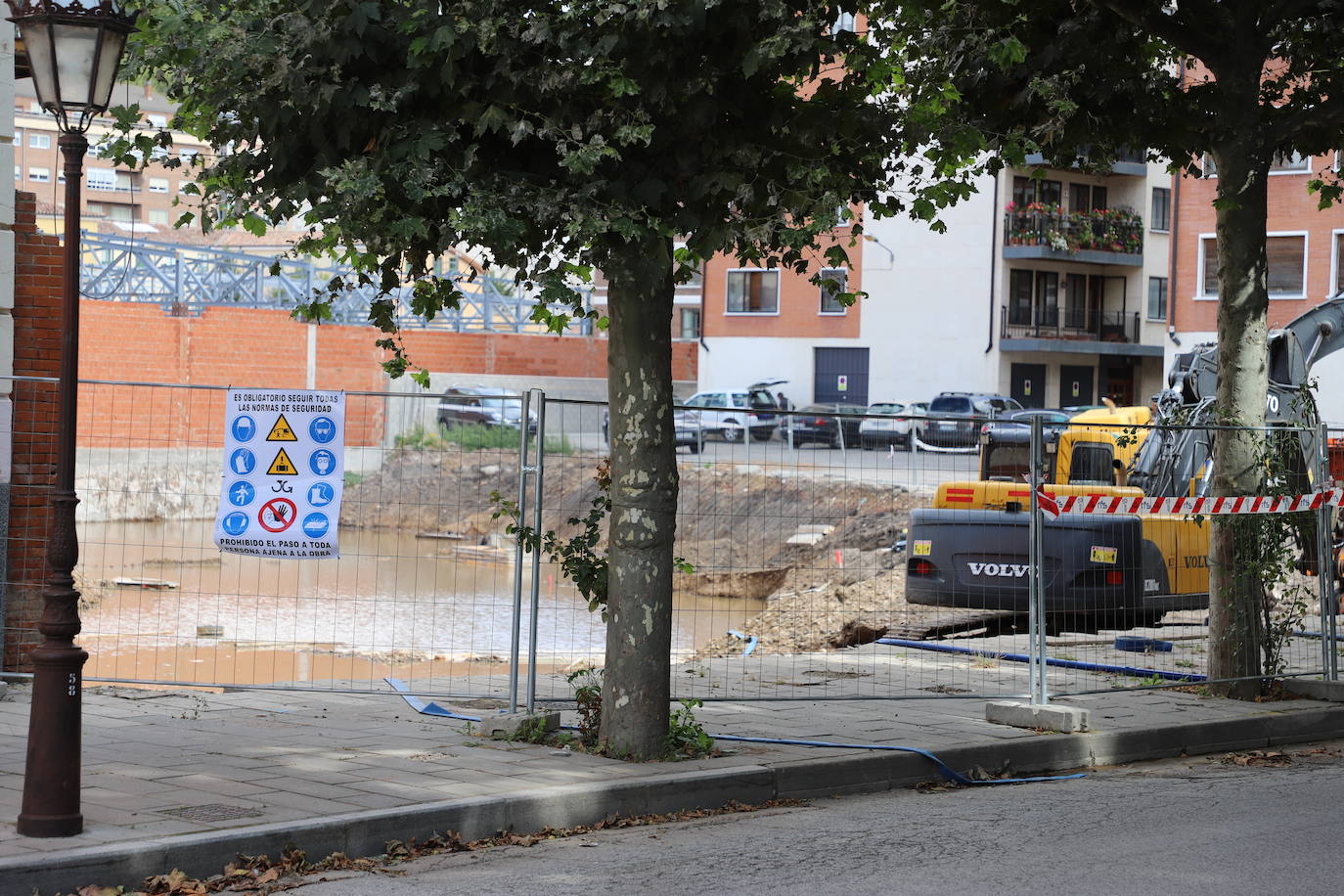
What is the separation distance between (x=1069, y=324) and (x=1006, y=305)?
11.4 ft

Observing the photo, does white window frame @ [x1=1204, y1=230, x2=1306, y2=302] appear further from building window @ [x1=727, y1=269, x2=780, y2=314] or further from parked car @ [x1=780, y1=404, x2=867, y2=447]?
parked car @ [x1=780, y1=404, x2=867, y2=447]

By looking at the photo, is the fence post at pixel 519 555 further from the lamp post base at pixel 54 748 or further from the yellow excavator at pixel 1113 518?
the yellow excavator at pixel 1113 518

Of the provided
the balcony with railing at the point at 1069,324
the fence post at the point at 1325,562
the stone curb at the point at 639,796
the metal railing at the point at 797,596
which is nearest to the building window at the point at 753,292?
the balcony with railing at the point at 1069,324

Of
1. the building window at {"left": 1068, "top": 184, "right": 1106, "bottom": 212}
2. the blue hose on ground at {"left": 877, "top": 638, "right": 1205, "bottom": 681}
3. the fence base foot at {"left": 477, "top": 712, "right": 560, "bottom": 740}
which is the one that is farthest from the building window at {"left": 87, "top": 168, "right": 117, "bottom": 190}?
the fence base foot at {"left": 477, "top": 712, "right": 560, "bottom": 740}

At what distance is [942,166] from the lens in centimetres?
849

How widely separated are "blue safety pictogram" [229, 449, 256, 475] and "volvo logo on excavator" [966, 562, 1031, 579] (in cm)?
632

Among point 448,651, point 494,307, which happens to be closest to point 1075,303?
point 494,307

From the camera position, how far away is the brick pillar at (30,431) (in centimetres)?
1069

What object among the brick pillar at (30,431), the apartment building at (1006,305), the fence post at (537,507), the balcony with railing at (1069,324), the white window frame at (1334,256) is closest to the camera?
the fence post at (537,507)

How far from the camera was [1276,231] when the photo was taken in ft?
143

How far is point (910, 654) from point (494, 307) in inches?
1879

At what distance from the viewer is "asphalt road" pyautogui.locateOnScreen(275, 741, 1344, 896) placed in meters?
6.30

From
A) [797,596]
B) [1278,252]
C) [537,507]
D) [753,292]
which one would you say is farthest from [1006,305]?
[537,507]

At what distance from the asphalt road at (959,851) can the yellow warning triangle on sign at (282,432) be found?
3.43m
